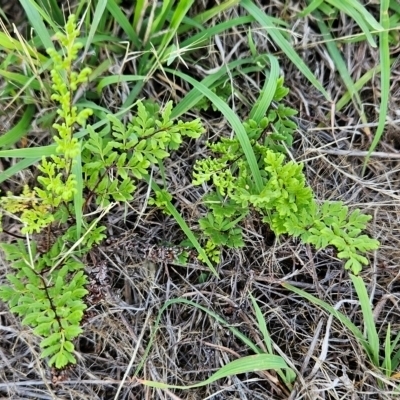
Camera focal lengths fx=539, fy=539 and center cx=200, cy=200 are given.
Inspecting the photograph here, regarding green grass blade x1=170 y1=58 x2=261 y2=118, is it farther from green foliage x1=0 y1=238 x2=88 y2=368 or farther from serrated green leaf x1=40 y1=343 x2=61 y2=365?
serrated green leaf x1=40 y1=343 x2=61 y2=365

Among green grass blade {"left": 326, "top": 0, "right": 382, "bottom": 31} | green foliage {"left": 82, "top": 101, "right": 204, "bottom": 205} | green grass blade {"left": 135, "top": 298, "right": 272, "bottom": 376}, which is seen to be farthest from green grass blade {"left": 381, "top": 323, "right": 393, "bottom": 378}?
green grass blade {"left": 326, "top": 0, "right": 382, "bottom": 31}

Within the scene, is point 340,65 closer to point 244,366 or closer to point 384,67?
point 384,67

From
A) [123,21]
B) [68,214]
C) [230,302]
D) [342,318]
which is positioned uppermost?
[123,21]

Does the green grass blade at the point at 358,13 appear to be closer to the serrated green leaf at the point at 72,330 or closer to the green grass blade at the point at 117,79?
the green grass blade at the point at 117,79

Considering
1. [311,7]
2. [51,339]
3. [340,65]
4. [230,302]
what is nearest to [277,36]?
[311,7]

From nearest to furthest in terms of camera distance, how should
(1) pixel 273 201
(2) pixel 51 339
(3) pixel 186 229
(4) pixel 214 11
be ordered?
(2) pixel 51 339, (1) pixel 273 201, (3) pixel 186 229, (4) pixel 214 11

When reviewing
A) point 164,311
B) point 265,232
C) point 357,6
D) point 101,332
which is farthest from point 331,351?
point 357,6

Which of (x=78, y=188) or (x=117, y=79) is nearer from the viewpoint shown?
(x=78, y=188)

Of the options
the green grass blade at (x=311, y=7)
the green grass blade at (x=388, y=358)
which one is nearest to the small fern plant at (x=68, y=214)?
the green grass blade at (x=311, y=7)

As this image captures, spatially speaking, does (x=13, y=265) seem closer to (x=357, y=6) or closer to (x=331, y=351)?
(x=331, y=351)
